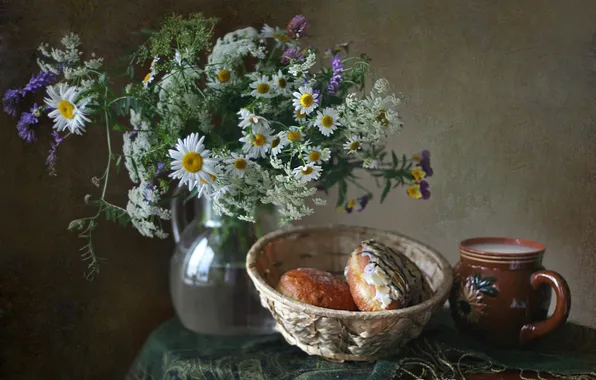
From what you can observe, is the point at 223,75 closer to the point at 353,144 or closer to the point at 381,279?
the point at 353,144

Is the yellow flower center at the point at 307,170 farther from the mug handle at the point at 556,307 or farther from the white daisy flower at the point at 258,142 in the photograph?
the mug handle at the point at 556,307

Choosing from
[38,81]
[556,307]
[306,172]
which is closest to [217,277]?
[306,172]

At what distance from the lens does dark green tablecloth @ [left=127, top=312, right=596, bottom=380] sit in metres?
0.76

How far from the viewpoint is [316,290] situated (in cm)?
78

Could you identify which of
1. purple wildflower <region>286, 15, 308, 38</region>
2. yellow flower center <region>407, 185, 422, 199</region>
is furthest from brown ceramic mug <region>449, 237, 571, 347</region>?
purple wildflower <region>286, 15, 308, 38</region>

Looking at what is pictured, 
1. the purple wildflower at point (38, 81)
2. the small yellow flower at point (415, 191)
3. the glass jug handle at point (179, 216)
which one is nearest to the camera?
the purple wildflower at point (38, 81)

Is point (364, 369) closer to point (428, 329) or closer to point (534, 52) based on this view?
point (428, 329)

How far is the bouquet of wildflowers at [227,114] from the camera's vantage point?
2.41 ft

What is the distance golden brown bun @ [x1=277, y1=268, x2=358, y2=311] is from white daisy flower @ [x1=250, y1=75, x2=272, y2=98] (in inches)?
10.3

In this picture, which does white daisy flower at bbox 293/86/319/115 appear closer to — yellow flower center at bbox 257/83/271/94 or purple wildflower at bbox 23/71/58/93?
yellow flower center at bbox 257/83/271/94

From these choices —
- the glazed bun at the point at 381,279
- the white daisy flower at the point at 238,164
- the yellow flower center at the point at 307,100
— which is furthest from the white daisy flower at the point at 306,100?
the glazed bun at the point at 381,279

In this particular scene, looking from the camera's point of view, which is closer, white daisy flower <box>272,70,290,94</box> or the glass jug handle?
white daisy flower <box>272,70,290,94</box>

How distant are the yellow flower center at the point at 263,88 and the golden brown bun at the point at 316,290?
267mm

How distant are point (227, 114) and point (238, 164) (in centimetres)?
13
